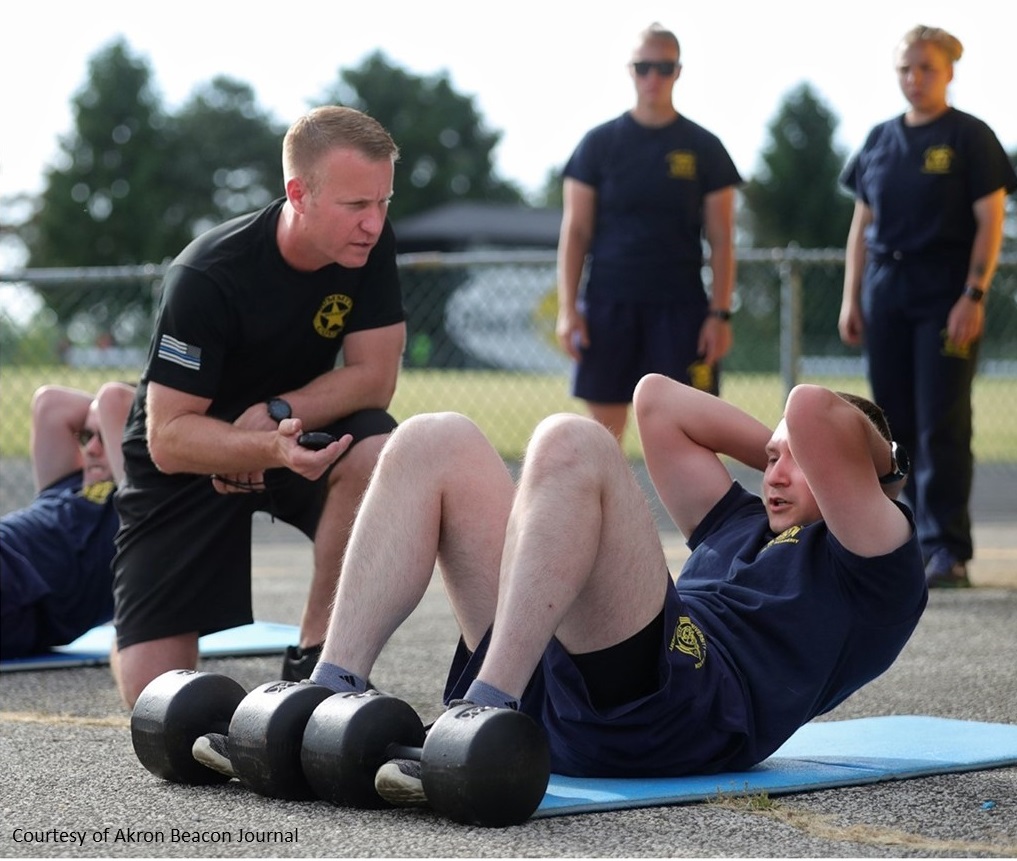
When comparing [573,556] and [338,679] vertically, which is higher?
[573,556]

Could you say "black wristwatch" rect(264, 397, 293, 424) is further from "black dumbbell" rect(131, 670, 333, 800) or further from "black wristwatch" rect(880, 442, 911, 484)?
"black wristwatch" rect(880, 442, 911, 484)

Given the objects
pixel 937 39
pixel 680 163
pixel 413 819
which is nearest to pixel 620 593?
pixel 413 819

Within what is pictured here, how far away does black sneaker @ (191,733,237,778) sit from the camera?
3145mm

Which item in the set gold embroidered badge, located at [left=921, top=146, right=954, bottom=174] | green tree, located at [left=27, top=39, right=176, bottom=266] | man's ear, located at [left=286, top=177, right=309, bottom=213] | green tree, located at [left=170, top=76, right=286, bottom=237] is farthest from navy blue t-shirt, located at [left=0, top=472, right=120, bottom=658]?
green tree, located at [left=170, top=76, right=286, bottom=237]

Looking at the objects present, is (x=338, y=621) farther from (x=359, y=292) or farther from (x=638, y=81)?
(x=638, y=81)

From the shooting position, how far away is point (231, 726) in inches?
121

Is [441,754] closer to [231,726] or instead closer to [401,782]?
[401,782]

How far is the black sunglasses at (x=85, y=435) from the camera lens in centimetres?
547

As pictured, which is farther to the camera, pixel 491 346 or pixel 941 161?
pixel 491 346

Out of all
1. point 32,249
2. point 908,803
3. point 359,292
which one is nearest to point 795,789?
point 908,803

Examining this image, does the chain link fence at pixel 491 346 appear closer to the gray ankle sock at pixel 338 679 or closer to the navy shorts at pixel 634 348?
the navy shorts at pixel 634 348

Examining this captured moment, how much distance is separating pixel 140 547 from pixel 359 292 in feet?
3.05

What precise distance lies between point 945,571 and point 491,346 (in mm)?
15941

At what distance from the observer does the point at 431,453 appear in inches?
126
